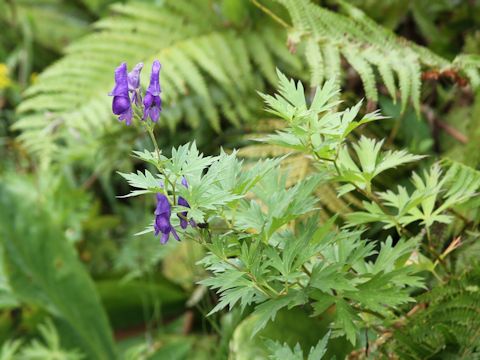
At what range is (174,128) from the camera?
199 cm

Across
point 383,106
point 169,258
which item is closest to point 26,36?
point 169,258

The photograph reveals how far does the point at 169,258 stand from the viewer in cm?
208

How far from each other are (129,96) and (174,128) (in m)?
1.17

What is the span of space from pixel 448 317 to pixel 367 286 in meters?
0.17

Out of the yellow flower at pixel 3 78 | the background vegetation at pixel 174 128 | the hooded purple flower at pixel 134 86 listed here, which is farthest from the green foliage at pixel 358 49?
the yellow flower at pixel 3 78

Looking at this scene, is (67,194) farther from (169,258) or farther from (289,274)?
(289,274)

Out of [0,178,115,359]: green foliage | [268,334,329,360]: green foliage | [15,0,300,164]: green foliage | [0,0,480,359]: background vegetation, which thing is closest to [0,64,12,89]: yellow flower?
[0,0,480,359]: background vegetation

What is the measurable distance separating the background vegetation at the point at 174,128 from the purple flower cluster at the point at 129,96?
0.59 metres

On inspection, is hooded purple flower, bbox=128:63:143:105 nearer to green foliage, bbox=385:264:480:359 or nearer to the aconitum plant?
the aconitum plant

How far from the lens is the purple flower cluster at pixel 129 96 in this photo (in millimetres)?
806


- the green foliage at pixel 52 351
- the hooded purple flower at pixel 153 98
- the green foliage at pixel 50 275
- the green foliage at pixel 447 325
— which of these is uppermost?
the hooded purple flower at pixel 153 98

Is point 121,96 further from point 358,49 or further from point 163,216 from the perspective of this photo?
point 358,49

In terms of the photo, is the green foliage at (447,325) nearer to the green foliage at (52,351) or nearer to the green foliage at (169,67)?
the green foliage at (169,67)

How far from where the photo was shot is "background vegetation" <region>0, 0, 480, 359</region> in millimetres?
1513
